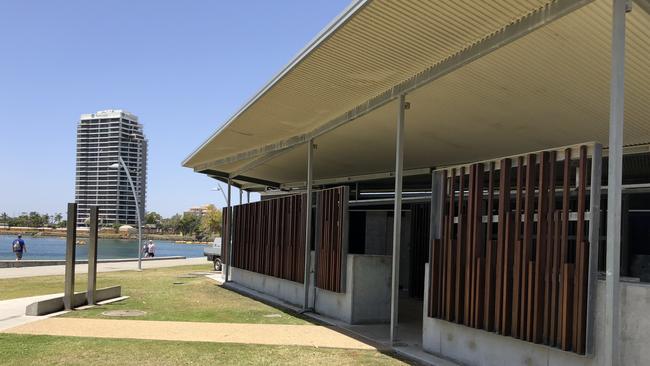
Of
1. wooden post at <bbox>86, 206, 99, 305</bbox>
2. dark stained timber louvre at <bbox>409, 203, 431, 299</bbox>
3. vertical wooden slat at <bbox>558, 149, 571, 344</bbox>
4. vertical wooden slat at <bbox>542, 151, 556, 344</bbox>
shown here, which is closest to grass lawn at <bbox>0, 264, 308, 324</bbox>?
wooden post at <bbox>86, 206, 99, 305</bbox>

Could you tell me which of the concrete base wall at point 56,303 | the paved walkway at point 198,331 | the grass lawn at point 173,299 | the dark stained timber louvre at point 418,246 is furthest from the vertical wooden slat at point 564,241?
the dark stained timber louvre at point 418,246

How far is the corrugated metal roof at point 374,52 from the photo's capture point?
6.02 metres

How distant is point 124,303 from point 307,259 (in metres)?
4.36

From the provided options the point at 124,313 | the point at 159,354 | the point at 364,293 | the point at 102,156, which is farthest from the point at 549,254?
the point at 102,156

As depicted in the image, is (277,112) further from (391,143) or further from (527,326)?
(527,326)

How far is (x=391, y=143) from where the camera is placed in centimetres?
1323

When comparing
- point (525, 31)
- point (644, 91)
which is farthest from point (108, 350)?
point (644, 91)

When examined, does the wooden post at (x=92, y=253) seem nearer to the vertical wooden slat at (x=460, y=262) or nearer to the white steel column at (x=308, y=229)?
the white steel column at (x=308, y=229)

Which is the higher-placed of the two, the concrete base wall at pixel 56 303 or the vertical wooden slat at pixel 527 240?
the vertical wooden slat at pixel 527 240

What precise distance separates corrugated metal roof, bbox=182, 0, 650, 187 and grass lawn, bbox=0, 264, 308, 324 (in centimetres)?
407

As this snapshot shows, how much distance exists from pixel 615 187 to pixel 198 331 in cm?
719

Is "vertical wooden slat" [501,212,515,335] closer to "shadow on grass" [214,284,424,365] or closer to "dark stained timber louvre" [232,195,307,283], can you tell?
"shadow on grass" [214,284,424,365]

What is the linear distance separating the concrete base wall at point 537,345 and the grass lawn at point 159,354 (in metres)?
0.76

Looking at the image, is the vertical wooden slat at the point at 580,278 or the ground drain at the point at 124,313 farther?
the ground drain at the point at 124,313
